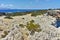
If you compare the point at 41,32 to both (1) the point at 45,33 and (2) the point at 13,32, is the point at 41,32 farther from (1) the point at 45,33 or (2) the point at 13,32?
(2) the point at 13,32

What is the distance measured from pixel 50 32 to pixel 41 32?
0.81 meters

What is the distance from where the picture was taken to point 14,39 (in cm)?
1608

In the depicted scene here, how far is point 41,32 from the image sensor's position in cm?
1680

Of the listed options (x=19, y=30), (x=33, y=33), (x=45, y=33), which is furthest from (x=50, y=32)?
(x=19, y=30)

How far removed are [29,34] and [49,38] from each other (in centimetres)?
239

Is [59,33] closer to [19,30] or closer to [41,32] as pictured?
[41,32]

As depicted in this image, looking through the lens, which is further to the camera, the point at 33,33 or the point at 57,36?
the point at 33,33

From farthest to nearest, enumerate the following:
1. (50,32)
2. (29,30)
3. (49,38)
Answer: (29,30) < (50,32) < (49,38)

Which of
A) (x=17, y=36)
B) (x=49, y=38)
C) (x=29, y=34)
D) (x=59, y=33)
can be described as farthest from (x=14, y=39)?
(x=59, y=33)

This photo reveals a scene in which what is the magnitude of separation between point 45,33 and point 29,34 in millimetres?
1645

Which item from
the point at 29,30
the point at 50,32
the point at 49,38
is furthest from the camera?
the point at 29,30

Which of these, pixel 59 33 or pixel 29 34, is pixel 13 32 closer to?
pixel 29 34

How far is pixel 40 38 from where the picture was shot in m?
15.8

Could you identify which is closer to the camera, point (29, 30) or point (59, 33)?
point (59, 33)
